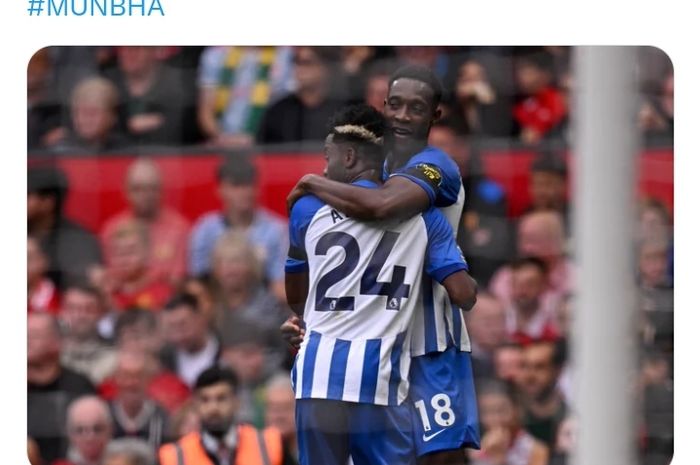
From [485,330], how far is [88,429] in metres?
0.49

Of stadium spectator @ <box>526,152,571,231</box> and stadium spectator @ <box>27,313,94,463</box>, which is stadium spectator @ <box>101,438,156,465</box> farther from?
stadium spectator @ <box>526,152,571,231</box>

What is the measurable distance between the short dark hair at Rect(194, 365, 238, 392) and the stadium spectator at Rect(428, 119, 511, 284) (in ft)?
1.03

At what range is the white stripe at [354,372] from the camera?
4.38 ft

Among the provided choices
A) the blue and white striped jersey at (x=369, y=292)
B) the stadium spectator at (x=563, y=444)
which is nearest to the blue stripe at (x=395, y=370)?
the blue and white striped jersey at (x=369, y=292)

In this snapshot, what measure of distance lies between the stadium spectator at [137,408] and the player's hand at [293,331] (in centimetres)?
18

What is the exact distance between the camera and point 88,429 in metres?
1.45

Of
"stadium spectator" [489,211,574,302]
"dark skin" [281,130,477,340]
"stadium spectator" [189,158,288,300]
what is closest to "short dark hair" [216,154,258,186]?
"stadium spectator" [189,158,288,300]

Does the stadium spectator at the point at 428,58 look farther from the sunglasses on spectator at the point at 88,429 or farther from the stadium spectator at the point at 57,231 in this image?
the sunglasses on spectator at the point at 88,429

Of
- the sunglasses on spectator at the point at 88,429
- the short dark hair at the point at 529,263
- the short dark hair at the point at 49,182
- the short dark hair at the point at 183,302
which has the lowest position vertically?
the sunglasses on spectator at the point at 88,429

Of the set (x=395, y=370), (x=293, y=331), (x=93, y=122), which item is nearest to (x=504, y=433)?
(x=395, y=370)

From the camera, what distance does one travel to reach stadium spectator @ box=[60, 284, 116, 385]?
1441 mm

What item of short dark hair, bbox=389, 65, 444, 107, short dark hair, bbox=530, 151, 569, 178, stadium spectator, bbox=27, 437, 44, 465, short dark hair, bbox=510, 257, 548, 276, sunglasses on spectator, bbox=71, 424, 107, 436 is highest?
short dark hair, bbox=389, 65, 444, 107

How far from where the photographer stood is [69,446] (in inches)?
57.0

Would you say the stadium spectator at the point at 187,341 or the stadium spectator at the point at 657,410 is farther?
the stadium spectator at the point at 187,341
